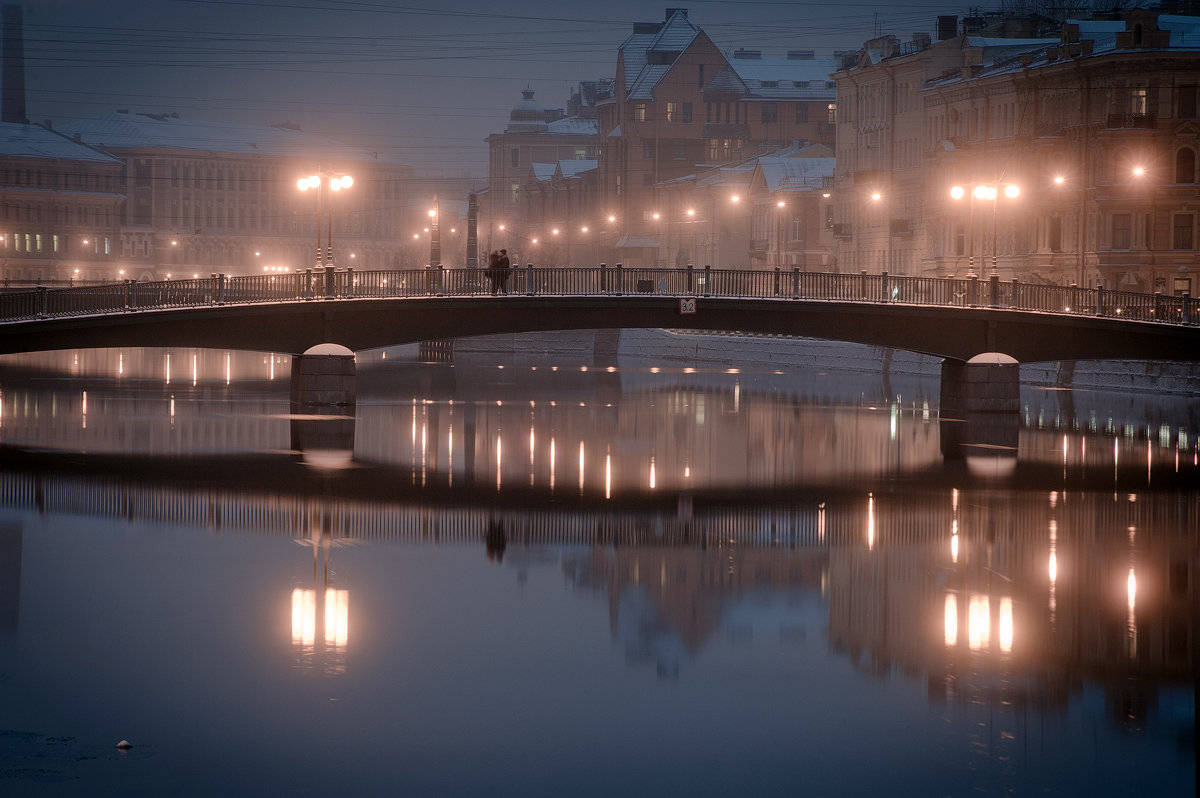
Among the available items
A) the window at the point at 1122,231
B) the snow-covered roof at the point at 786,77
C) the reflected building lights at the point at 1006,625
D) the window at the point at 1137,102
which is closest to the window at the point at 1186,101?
the window at the point at 1137,102

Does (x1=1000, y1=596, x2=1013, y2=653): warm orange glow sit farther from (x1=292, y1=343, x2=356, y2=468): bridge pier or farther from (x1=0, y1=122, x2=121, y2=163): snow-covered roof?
(x1=0, y1=122, x2=121, y2=163): snow-covered roof

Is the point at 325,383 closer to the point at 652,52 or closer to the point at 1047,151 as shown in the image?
the point at 1047,151

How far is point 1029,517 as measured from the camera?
111 ft

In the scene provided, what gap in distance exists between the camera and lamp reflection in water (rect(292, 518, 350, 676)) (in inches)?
797

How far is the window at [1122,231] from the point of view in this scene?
8194 cm

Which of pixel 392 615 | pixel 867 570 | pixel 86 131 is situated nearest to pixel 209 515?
pixel 392 615

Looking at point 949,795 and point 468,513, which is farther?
point 468,513

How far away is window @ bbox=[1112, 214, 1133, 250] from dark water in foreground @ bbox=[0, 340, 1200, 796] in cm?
3681

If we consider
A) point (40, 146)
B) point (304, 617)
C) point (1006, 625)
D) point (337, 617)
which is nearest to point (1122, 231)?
point (1006, 625)

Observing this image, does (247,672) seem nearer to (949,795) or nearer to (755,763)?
(755,763)

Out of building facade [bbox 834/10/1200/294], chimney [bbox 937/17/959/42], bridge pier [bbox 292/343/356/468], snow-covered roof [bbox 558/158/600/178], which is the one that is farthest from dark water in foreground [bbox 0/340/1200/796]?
snow-covered roof [bbox 558/158/600/178]

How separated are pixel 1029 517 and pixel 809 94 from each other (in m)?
131

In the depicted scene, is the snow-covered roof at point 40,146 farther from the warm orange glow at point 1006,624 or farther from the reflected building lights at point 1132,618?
the warm orange glow at point 1006,624

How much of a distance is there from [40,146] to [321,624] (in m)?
160
